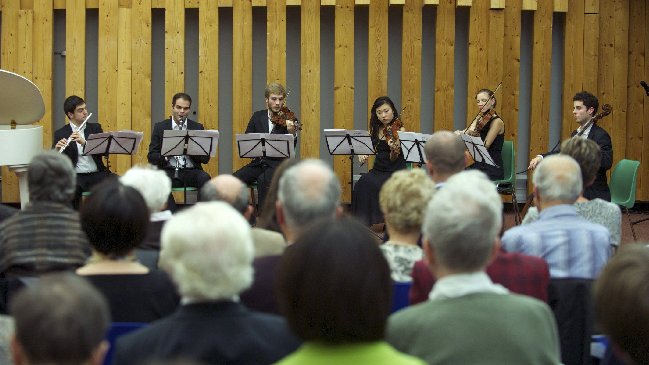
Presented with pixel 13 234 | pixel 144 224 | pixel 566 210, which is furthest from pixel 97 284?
pixel 566 210

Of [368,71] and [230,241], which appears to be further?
[368,71]

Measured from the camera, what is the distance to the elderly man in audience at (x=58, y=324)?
5.57 feet

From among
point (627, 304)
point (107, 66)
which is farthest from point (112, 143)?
point (627, 304)

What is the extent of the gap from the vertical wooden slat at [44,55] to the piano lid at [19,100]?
161cm

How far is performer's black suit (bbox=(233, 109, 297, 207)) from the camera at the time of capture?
8.66 meters

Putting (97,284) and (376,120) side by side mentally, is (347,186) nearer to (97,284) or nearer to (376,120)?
(376,120)

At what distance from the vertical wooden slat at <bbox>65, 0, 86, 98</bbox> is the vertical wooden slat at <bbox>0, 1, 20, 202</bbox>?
1.69 feet

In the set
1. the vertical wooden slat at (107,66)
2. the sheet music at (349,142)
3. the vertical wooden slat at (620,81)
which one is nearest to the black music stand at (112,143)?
the sheet music at (349,142)

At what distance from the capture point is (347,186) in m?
10.3

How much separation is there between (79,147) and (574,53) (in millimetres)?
5127

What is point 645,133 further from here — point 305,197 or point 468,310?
point 468,310

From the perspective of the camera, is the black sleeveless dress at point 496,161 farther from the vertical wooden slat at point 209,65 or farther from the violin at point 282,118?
the vertical wooden slat at point 209,65

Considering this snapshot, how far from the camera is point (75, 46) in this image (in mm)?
10195

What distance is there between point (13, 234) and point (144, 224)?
76 cm
